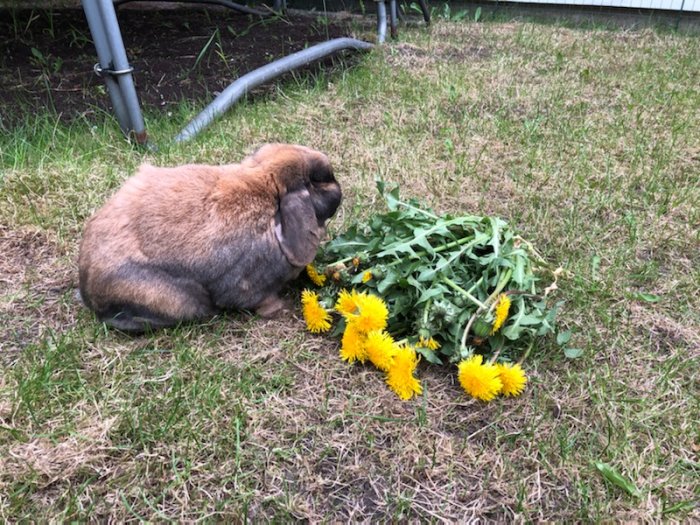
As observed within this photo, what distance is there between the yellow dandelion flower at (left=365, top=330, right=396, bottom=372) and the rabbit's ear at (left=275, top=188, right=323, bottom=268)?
49cm

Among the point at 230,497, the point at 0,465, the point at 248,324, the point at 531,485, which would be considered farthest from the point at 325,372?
the point at 0,465

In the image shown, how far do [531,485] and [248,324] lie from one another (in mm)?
1224

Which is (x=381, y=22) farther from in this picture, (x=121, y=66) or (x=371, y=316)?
(x=371, y=316)

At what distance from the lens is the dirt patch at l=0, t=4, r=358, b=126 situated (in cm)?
454

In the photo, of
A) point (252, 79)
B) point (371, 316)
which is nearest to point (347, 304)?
point (371, 316)

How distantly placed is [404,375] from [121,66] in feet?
8.86

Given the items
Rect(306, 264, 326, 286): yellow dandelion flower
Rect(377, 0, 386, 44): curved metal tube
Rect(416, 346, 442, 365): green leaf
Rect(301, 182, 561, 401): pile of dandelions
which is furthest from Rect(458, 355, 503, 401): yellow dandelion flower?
Answer: Rect(377, 0, 386, 44): curved metal tube

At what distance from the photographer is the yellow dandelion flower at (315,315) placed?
2.24 m

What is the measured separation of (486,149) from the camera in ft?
12.5

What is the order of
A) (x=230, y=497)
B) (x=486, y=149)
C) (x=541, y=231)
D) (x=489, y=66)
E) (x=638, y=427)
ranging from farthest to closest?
(x=489, y=66) < (x=486, y=149) < (x=541, y=231) < (x=638, y=427) < (x=230, y=497)

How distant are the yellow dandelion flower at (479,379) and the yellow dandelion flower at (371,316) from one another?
1.05ft

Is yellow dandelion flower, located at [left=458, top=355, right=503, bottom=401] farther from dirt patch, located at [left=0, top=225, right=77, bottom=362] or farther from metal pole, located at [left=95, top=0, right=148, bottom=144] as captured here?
metal pole, located at [left=95, top=0, right=148, bottom=144]

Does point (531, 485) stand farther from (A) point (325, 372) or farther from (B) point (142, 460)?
(B) point (142, 460)

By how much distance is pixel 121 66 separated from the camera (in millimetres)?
3475
